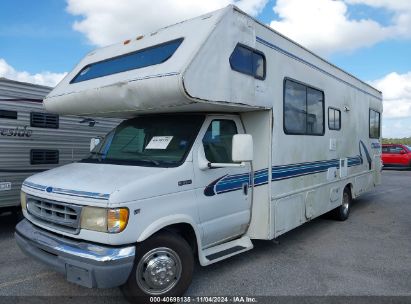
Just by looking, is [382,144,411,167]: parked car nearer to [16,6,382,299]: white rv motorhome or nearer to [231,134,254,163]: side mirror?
[16,6,382,299]: white rv motorhome

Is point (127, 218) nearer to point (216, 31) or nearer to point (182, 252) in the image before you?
point (182, 252)

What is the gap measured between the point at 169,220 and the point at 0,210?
417 cm

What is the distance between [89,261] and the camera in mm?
3490

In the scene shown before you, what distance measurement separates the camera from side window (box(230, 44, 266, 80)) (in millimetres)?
4637

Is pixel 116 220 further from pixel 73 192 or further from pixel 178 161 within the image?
pixel 178 161

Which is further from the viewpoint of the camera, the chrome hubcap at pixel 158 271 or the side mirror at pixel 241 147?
the side mirror at pixel 241 147

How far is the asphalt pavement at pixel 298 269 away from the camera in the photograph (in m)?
4.48

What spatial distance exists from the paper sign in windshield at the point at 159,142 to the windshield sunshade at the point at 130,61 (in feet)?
2.92

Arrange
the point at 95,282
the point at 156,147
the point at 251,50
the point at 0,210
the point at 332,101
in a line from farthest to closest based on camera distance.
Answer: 1. the point at 332,101
2. the point at 0,210
3. the point at 251,50
4. the point at 156,147
5. the point at 95,282

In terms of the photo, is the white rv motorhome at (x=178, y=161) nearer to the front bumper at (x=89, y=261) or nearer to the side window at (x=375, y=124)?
the front bumper at (x=89, y=261)

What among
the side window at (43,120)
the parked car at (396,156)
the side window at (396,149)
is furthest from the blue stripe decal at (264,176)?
the side window at (396,149)

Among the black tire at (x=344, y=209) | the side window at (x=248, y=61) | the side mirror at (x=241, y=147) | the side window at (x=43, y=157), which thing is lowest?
the black tire at (x=344, y=209)

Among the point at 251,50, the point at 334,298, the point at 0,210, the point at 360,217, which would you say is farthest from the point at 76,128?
the point at 360,217

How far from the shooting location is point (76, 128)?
776cm
